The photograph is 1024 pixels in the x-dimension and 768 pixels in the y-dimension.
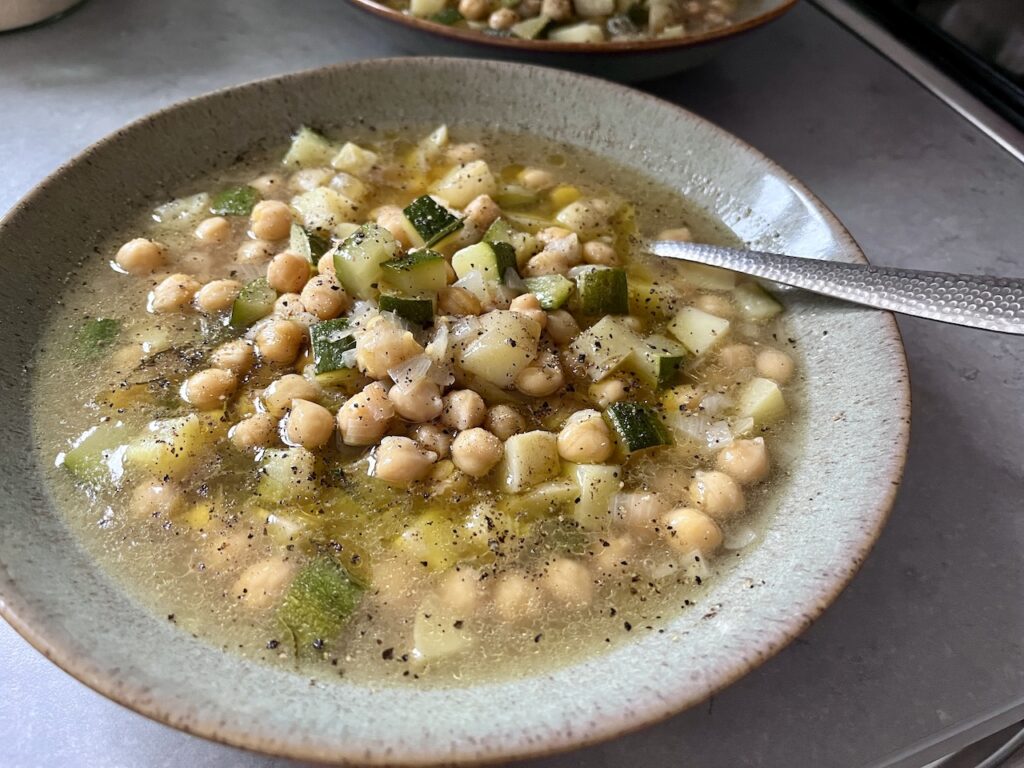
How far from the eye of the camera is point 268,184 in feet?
8.04

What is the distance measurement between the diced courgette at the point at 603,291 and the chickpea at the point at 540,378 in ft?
0.72

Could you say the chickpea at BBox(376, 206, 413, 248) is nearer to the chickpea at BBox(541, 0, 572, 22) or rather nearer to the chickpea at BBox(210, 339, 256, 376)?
the chickpea at BBox(210, 339, 256, 376)

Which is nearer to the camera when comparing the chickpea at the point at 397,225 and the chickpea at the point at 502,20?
the chickpea at the point at 397,225

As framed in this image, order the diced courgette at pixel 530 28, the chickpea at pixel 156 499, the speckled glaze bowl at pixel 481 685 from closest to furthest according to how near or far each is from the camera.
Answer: the speckled glaze bowl at pixel 481 685 → the chickpea at pixel 156 499 → the diced courgette at pixel 530 28

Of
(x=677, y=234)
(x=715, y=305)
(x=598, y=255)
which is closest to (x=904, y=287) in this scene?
(x=715, y=305)

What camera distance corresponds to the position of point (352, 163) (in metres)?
2.51

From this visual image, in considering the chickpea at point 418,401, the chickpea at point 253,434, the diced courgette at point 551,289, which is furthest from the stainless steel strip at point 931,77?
Answer: the chickpea at point 253,434

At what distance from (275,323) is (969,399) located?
1.80 meters

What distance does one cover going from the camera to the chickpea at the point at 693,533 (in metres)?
1.71

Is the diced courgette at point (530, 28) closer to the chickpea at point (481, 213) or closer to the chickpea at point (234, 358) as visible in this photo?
the chickpea at point (481, 213)

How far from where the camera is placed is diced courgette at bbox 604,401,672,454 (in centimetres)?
185

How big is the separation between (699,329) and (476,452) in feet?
2.30

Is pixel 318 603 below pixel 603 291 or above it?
below

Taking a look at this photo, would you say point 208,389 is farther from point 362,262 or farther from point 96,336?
point 362,262
